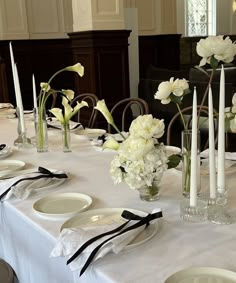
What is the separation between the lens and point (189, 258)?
3.60 feet

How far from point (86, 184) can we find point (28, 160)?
1.73 feet

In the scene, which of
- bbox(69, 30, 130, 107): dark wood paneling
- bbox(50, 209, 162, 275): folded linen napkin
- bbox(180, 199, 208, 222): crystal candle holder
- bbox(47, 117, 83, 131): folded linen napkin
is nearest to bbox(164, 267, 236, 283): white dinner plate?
bbox(50, 209, 162, 275): folded linen napkin

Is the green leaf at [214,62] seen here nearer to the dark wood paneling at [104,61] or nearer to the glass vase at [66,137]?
the glass vase at [66,137]

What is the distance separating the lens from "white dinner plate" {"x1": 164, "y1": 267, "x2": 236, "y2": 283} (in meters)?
0.99

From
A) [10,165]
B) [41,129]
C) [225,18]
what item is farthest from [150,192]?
[225,18]

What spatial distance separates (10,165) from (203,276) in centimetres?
128

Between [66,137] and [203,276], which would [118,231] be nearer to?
[203,276]

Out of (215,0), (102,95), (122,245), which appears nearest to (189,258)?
(122,245)

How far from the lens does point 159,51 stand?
797 centimetres

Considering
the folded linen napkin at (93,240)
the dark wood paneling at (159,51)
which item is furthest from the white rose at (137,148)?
the dark wood paneling at (159,51)

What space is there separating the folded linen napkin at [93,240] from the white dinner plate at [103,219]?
2 cm

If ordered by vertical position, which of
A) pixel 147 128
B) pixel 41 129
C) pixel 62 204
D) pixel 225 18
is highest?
pixel 225 18

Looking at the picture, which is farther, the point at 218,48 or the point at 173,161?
the point at 173,161

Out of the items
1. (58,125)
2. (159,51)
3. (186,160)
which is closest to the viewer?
(186,160)
